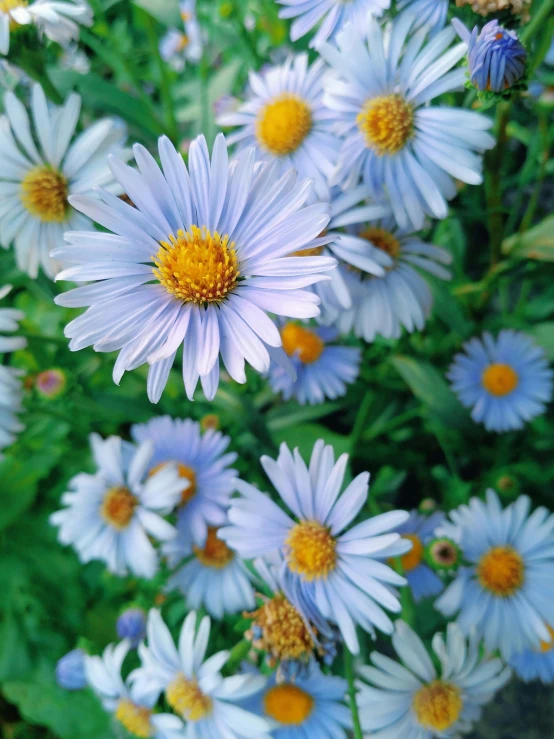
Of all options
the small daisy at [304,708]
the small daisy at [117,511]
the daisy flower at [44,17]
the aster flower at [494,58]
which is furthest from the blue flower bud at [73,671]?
the aster flower at [494,58]

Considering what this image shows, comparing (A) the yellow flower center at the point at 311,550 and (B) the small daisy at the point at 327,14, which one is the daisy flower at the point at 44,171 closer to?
(B) the small daisy at the point at 327,14

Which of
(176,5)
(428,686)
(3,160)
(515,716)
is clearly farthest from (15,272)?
(515,716)

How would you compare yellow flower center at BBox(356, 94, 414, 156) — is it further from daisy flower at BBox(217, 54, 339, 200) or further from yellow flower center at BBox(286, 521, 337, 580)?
yellow flower center at BBox(286, 521, 337, 580)

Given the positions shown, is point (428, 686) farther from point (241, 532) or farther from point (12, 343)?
point (12, 343)

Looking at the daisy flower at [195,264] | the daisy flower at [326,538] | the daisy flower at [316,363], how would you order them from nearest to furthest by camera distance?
1. the daisy flower at [195,264]
2. the daisy flower at [326,538]
3. the daisy flower at [316,363]

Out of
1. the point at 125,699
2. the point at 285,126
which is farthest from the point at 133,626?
the point at 285,126

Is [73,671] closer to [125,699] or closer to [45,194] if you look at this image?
[125,699]

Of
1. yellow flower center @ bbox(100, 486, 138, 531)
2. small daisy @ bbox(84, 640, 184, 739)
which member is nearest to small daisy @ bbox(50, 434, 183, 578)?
yellow flower center @ bbox(100, 486, 138, 531)
